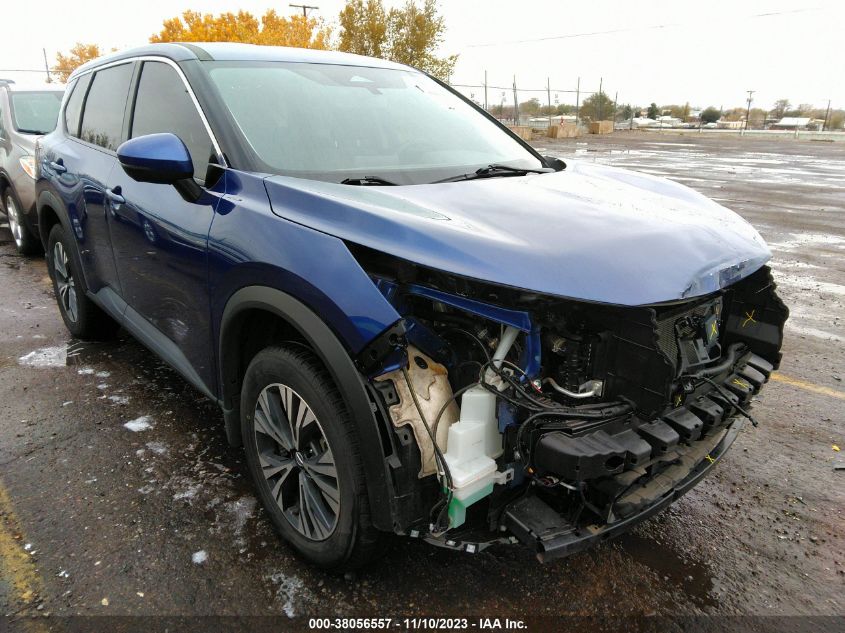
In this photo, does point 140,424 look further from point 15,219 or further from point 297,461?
point 15,219

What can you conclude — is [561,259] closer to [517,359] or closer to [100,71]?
[517,359]

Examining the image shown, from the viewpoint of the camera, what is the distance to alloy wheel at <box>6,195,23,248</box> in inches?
277

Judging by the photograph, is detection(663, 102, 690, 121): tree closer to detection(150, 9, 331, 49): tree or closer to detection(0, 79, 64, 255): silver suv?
detection(150, 9, 331, 49): tree

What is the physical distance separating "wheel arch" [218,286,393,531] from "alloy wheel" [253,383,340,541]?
0.20 meters

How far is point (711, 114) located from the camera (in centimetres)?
6353

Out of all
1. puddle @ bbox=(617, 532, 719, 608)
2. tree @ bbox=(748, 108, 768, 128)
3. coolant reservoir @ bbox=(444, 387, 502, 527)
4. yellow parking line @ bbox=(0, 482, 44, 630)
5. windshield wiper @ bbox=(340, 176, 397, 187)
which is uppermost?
windshield wiper @ bbox=(340, 176, 397, 187)

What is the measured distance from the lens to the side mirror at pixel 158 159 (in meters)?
2.32

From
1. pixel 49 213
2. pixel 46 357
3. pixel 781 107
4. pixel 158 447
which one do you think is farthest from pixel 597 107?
pixel 158 447

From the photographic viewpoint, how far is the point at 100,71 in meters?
3.90

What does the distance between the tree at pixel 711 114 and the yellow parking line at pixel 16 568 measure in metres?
70.6

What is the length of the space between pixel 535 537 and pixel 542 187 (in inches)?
56.3

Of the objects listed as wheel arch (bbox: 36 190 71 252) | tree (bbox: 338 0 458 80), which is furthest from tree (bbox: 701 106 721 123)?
wheel arch (bbox: 36 190 71 252)

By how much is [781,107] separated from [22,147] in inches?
2993

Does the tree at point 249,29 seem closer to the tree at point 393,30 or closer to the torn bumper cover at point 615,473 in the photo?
the tree at point 393,30
